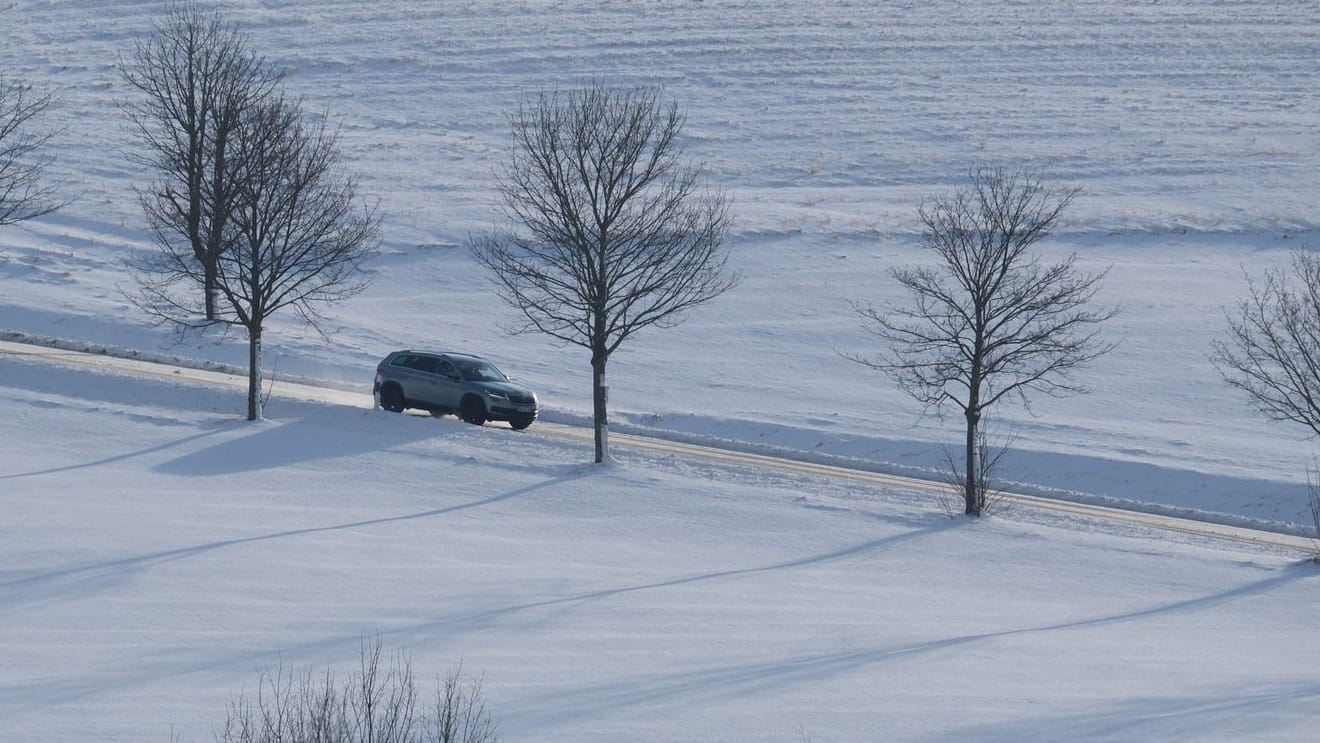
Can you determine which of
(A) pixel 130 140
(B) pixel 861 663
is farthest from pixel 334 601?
(A) pixel 130 140

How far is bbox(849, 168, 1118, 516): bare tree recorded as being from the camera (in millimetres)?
24281

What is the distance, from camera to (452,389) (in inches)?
1094

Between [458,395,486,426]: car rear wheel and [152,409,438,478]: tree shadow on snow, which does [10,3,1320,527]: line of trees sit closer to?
[152,409,438,478]: tree shadow on snow

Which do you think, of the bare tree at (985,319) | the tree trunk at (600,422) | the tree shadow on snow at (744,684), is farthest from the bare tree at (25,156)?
the tree shadow on snow at (744,684)

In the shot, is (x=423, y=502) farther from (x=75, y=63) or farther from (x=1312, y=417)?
(x=75, y=63)

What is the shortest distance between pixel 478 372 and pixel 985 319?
31.5 ft

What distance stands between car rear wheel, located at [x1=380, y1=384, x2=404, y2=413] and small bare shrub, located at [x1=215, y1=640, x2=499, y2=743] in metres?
13.5

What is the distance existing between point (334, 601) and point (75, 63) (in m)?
57.5

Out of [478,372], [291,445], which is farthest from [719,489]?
[291,445]

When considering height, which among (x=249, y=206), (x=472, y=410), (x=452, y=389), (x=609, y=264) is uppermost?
(x=249, y=206)

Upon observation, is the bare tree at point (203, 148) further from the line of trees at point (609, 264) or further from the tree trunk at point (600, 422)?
the tree trunk at point (600, 422)

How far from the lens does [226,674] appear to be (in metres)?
13.9

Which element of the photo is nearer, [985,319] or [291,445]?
[985,319]

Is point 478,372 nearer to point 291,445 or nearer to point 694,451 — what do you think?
point 291,445
